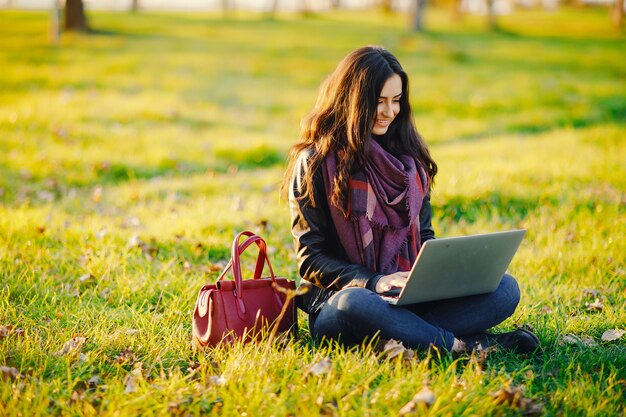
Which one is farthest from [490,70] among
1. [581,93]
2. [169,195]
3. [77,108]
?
[169,195]

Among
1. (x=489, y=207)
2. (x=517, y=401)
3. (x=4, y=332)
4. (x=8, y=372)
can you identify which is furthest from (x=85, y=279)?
(x=489, y=207)

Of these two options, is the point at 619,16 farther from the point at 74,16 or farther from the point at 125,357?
the point at 125,357

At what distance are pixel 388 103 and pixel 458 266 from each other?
1024 mm

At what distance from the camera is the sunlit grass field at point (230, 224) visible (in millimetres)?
2867

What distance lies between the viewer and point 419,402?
263 cm

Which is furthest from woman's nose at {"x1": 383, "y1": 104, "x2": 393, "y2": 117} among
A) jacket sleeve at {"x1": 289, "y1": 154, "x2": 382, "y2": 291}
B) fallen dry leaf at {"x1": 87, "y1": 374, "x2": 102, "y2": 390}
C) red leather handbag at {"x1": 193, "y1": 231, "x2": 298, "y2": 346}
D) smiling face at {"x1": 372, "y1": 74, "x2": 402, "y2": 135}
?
fallen dry leaf at {"x1": 87, "y1": 374, "x2": 102, "y2": 390}

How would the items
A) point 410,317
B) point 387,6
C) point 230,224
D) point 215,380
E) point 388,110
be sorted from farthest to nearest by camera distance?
point 387,6, point 230,224, point 388,110, point 410,317, point 215,380

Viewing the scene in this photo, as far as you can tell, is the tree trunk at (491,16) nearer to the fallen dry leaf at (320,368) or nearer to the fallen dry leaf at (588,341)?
the fallen dry leaf at (588,341)

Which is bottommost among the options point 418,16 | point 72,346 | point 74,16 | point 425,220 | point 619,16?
point 72,346

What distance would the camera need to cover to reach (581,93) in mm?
13836

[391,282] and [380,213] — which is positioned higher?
[380,213]

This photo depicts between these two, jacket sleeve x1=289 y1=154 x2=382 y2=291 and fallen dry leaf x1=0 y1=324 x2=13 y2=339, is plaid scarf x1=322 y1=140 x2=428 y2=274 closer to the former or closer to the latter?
jacket sleeve x1=289 y1=154 x2=382 y2=291

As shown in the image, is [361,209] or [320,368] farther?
[361,209]

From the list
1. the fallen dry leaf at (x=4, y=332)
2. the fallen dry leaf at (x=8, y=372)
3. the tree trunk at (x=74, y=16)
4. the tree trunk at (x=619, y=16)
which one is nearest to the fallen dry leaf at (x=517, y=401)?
the fallen dry leaf at (x=8, y=372)
